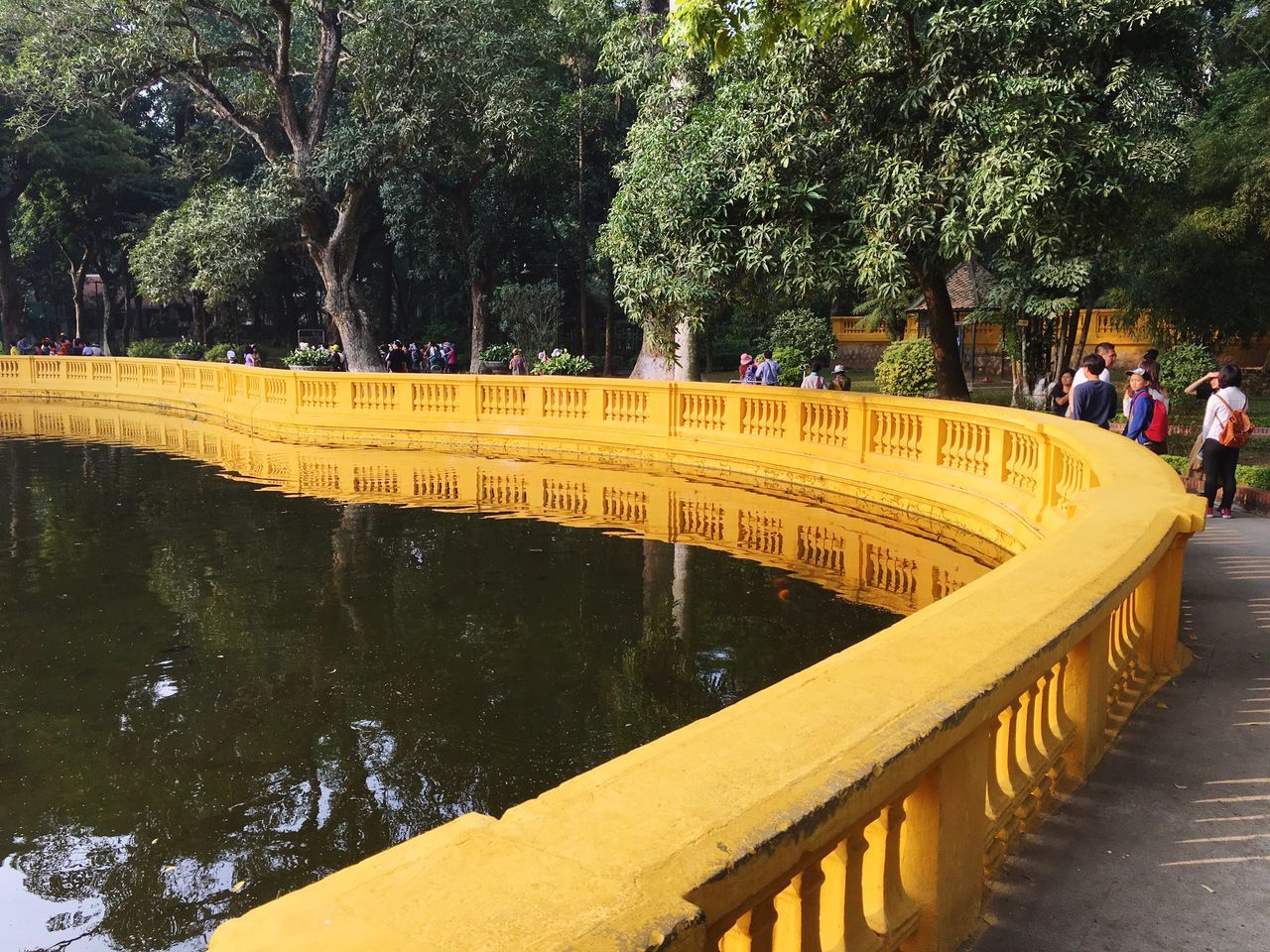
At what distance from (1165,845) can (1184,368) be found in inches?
654

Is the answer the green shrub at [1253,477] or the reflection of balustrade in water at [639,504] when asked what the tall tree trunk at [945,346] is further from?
the green shrub at [1253,477]

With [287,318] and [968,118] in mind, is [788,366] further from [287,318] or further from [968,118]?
[287,318]

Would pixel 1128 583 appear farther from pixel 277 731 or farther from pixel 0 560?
pixel 0 560

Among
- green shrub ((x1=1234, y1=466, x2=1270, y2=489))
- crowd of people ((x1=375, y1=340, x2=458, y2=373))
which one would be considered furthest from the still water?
crowd of people ((x1=375, y1=340, x2=458, y2=373))

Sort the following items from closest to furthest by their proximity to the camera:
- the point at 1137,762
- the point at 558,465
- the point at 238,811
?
the point at 1137,762, the point at 238,811, the point at 558,465

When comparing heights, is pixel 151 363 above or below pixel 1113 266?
below

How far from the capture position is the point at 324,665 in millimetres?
7488

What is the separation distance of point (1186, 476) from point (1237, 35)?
17.6 meters

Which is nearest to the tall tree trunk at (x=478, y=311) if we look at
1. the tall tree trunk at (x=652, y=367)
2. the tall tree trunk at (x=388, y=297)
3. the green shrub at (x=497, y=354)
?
the green shrub at (x=497, y=354)

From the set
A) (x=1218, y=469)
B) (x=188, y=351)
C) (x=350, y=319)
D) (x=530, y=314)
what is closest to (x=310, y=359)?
(x=350, y=319)

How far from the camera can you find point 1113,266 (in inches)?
924

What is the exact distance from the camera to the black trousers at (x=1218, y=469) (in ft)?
34.9

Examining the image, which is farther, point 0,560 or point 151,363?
point 151,363

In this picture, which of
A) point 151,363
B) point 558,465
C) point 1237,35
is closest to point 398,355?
point 151,363
